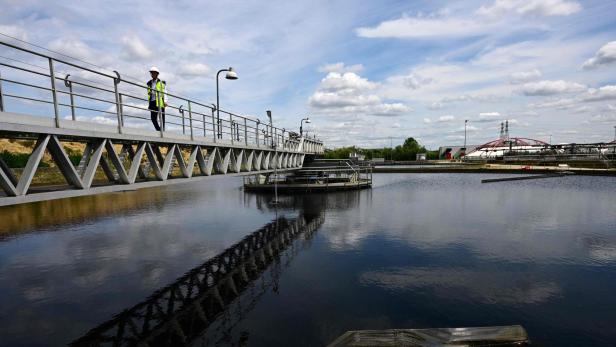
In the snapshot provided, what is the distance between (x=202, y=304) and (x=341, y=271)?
21.1 feet

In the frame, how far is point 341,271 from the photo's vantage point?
1488 centimetres

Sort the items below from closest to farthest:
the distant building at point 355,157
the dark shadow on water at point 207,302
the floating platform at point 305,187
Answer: the dark shadow on water at point 207,302 → the floating platform at point 305,187 → the distant building at point 355,157

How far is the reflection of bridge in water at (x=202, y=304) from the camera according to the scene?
10.1 meters

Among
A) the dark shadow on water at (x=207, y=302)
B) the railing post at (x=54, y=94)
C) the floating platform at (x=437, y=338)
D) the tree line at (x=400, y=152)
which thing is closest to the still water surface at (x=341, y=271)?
the dark shadow on water at (x=207, y=302)

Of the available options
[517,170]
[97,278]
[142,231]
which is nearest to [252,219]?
[142,231]

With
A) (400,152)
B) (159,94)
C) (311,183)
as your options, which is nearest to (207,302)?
(159,94)

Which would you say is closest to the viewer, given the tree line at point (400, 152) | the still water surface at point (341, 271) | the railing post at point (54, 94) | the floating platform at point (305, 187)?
the railing post at point (54, 94)

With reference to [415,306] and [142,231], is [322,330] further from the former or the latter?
[142,231]

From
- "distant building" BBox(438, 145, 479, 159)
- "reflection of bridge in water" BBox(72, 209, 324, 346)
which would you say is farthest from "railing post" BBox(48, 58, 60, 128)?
"distant building" BBox(438, 145, 479, 159)

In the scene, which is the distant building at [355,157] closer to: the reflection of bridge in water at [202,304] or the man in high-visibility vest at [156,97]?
the reflection of bridge in water at [202,304]

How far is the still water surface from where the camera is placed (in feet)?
34.3

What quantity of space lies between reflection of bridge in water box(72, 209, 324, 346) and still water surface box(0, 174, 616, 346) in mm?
163

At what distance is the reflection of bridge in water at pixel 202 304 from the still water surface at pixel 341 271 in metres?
0.16

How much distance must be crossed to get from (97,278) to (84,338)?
5.12 m
